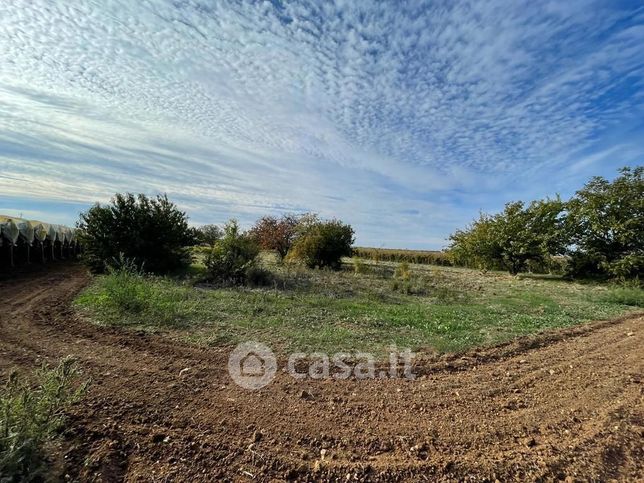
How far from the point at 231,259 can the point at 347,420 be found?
867 cm

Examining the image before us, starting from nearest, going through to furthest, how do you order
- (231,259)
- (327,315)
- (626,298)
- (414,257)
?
(327,315) < (626,298) < (231,259) < (414,257)

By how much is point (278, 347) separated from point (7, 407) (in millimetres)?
2841

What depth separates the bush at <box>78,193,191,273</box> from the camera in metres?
10.8

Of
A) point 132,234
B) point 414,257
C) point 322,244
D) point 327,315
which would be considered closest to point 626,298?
point 327,315

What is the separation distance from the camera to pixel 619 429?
2736mm

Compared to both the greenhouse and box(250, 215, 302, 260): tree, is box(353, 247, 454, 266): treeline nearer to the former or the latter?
box(250, 215, 302, 260): tree

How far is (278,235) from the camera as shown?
18.1 meters

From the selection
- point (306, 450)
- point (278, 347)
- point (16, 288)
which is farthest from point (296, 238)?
point (306, 450)

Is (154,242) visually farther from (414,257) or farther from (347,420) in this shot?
(414,257)

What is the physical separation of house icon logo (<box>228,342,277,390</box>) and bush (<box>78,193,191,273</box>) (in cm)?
788

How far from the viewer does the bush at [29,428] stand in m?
1.83

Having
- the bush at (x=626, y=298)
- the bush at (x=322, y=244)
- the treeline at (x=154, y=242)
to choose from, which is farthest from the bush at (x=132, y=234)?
the bush at (x=626, y=298)

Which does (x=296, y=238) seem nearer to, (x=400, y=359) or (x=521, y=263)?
(x=521, y=263)

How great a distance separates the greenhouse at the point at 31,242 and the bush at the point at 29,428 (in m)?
11.9
